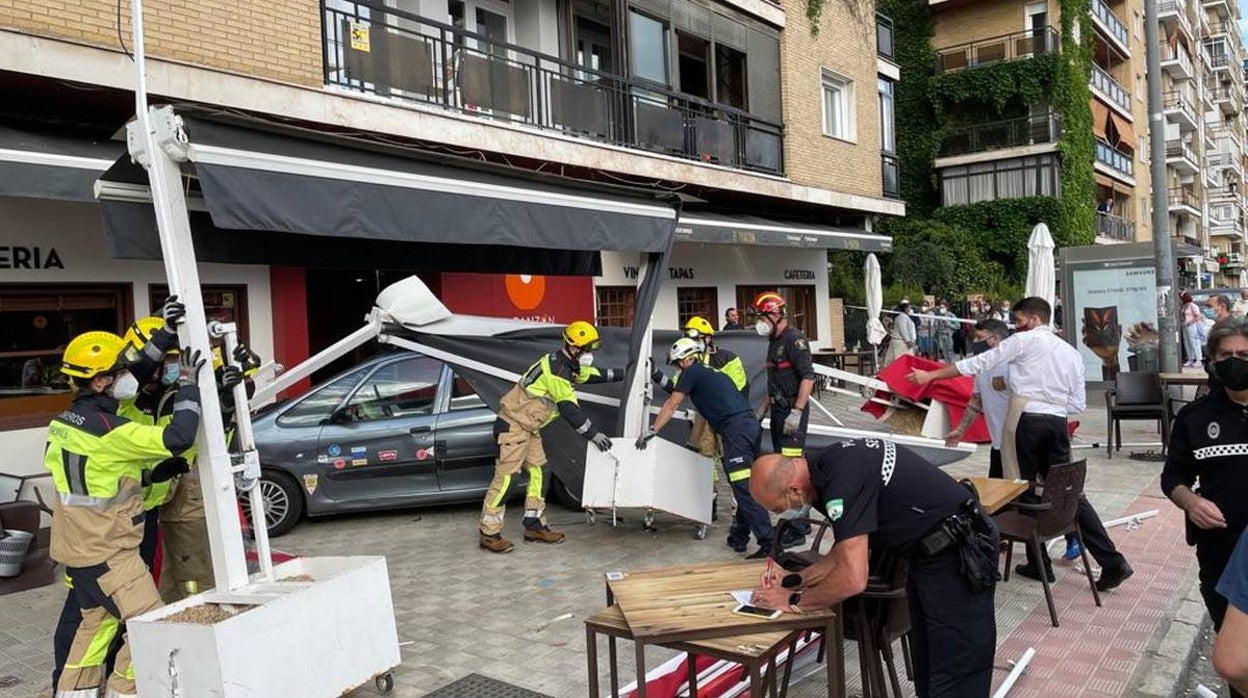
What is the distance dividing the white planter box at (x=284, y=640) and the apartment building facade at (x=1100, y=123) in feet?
68.9

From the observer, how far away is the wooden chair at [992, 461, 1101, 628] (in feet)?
17.2

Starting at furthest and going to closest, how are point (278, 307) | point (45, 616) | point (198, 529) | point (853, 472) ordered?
point (278, 307) → point (45, 616) → point (198, 529) → point (853, 472)

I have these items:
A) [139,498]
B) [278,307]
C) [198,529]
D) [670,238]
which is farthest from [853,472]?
[278,307]

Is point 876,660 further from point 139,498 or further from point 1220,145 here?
point 1220,145

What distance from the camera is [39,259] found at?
845 cm

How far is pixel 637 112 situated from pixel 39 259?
27.7 ft

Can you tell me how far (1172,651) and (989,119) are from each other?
32.8 meters

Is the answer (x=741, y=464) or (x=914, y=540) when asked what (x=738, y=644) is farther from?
(x=741, y=464)

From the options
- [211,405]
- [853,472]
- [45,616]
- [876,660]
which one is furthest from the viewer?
[45,616]

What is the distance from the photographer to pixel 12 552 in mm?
6445

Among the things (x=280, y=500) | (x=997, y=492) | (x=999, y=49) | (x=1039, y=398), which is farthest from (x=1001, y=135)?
(x=280, y=500)

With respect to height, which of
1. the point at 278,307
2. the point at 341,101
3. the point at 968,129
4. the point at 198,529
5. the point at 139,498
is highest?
the point at 968,129

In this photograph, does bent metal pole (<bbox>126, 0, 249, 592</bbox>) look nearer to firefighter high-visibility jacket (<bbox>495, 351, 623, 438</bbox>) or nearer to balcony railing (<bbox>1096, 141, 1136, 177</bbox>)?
firefighter high-visibility jacket (<bbox>495, 351, 623, 438</bbox>)

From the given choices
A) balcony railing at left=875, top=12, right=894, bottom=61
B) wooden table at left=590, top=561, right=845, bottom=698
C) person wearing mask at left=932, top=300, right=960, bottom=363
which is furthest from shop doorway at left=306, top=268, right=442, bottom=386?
balcony railing at left=875, top=12, right=894, bottom=61
